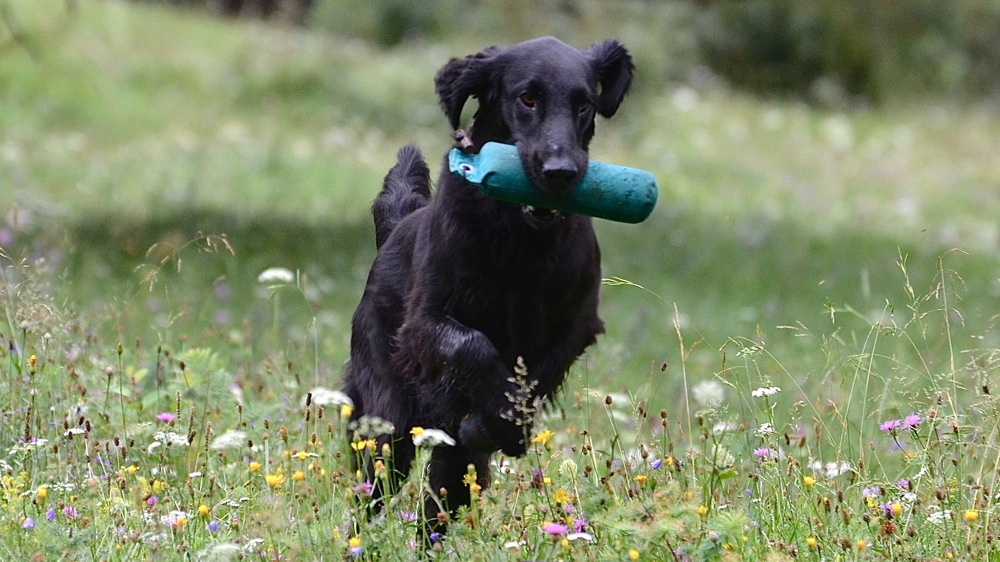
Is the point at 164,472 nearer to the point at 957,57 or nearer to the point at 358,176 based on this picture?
the point at 358,176

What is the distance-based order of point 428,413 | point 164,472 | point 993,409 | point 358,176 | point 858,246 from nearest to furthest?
point 993,409
point 164,472
point 428,413
point 858,246
point 358,176

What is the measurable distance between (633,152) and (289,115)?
159 inches

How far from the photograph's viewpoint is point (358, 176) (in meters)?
12.6

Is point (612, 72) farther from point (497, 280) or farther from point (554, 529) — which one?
point (554, 529)

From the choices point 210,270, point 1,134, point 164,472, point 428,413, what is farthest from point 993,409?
point 1,134

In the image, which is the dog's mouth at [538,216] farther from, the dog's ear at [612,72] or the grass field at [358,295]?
the dog's ear at [612,72]

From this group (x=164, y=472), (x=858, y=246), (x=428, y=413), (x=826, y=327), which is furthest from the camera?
(x=858, y=246)

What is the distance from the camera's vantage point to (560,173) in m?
3.81

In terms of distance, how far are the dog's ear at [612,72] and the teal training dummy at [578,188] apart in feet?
1.91

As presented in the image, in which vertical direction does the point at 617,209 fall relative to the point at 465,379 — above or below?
above

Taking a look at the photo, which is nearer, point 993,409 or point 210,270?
point 993,409

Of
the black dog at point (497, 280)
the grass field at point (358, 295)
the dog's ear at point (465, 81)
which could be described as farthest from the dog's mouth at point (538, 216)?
the dog's ear at point (465, 81)

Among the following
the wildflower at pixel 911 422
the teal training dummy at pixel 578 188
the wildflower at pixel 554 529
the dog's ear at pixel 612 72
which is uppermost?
the dog's ear at pixel 612 72

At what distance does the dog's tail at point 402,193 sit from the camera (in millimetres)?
4973
